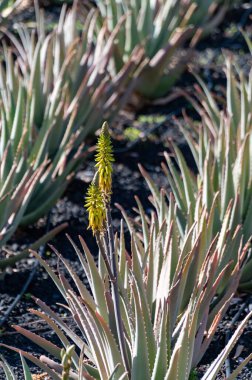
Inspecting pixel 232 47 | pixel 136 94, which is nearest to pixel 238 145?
pixel 136 94

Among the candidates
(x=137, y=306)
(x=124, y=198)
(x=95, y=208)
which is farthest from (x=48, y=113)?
(x=95, y=208)

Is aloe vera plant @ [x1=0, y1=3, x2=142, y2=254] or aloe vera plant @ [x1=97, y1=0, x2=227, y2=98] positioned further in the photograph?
aloe vera plant @ [x1=97, y1=0, x2=227, y2=98]

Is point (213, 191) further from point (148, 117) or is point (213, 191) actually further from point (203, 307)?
point (148, 117)

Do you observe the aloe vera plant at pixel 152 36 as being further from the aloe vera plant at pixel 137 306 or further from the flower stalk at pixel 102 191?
the flower stalk at pixel 102 191

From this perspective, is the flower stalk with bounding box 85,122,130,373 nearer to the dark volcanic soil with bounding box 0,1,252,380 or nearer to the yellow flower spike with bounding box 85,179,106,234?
the yellow flower spike with bounding box 85,179,106,234

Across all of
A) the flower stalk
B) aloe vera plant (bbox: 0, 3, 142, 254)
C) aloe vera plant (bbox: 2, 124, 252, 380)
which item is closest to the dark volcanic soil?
aloe vera plant (bbox: 0, 3, 142, 254)
